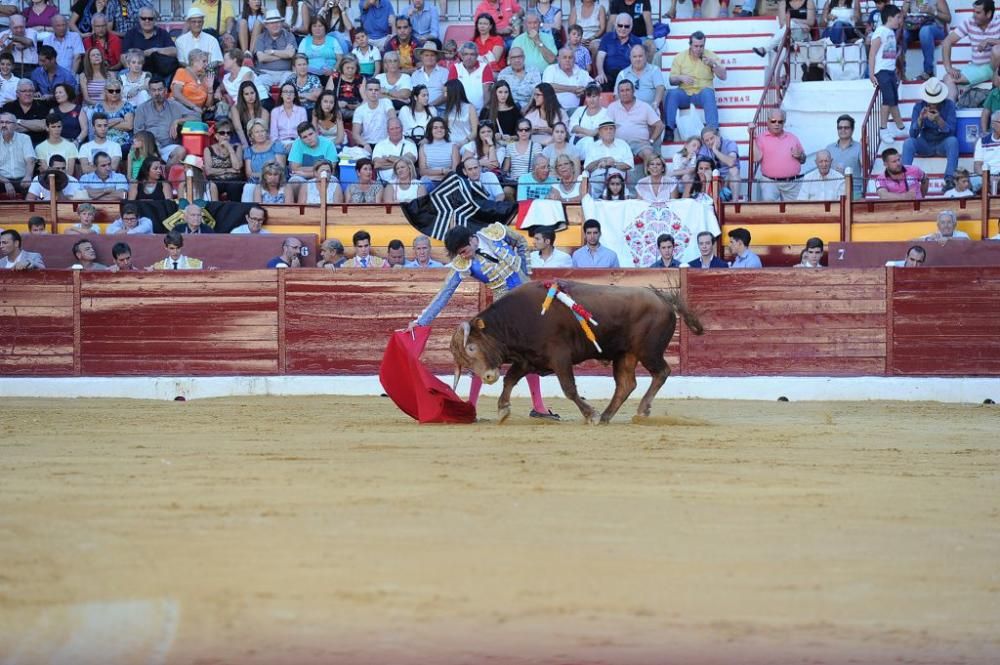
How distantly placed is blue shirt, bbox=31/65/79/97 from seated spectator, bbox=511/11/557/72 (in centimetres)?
453

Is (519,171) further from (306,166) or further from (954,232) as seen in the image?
(954,232)

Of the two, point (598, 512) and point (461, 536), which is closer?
point (461, 536)

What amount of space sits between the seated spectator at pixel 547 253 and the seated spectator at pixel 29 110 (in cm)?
526

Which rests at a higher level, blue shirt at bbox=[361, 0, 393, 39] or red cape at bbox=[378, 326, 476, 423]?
blue shirt at bbox=[361, 0, 393, 39]

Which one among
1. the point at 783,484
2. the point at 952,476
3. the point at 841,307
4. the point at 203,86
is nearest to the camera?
the point at 783,484

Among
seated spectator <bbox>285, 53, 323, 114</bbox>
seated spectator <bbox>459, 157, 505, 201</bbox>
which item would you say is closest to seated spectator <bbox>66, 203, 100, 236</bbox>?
seated spectator <bbox>285, 53, 323, 114</bbox>

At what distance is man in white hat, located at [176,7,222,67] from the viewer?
15.0 metres

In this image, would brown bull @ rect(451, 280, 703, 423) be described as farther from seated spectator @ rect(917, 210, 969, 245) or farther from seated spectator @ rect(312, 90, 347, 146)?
seated spectator @ rect(312, 90, 347, 146)

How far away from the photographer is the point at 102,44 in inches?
595

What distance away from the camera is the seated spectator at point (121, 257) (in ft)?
40.4

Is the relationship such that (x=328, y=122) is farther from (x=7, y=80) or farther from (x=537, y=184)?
(x=7, y=80)

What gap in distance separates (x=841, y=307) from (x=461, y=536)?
7.71m

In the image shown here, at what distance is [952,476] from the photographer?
658 centimetres

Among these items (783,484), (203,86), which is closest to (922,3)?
(203,86)
